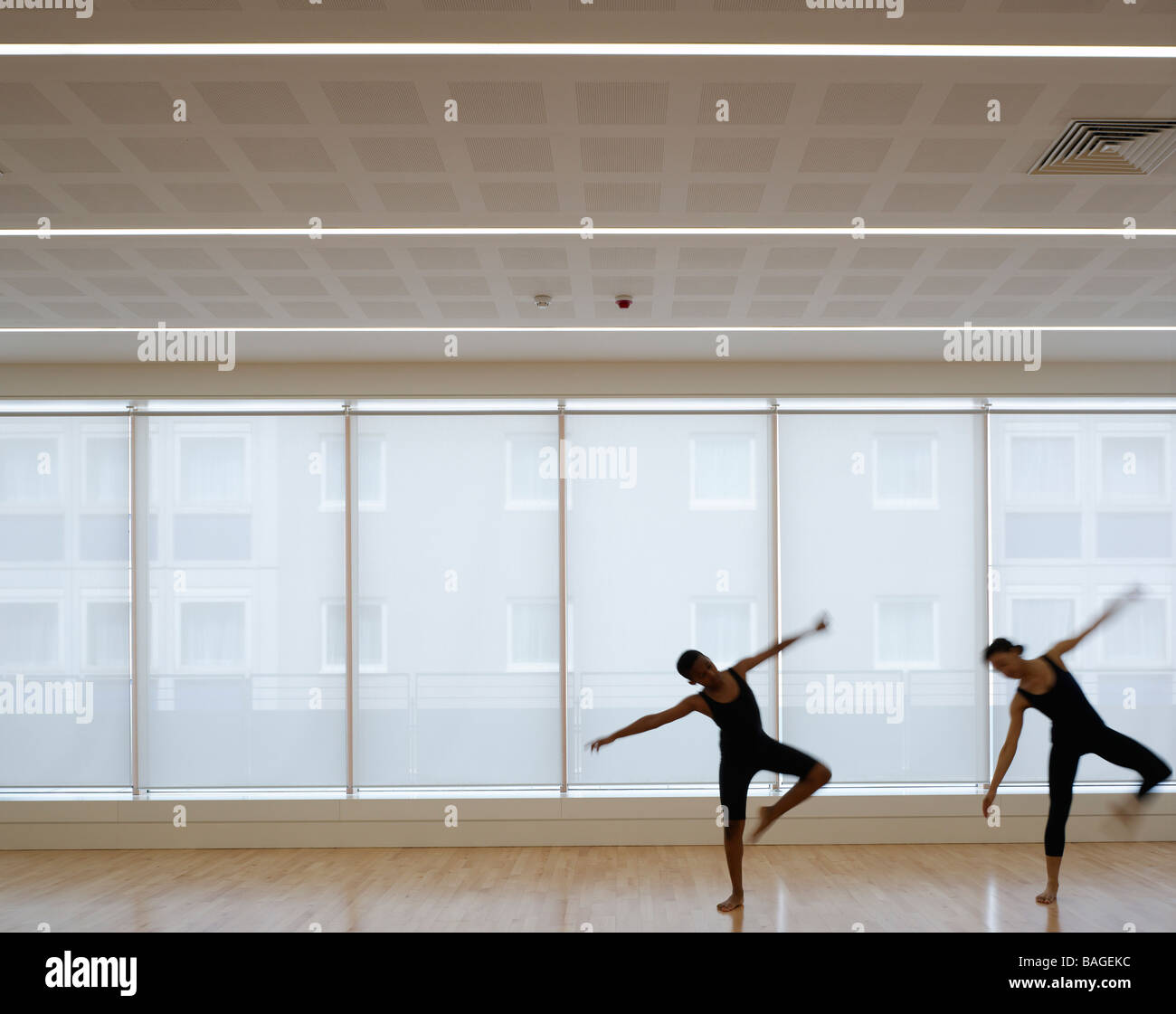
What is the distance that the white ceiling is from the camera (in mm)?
2672

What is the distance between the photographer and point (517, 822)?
6.28 meters

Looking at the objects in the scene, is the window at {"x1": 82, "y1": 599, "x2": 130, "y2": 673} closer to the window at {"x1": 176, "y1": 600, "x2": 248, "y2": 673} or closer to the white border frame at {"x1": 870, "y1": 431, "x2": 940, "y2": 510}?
the window at {"x1": 176, "y1": 600, "x2": 248, "y2": 673}

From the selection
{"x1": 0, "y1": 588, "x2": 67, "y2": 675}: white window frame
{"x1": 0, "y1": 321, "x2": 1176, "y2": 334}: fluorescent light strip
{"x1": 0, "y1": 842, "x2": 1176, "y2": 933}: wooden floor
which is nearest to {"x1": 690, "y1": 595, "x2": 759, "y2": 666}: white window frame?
{"x1": 0, "y1": 842, "x2": 1176, "y2": 933}: wooden floor

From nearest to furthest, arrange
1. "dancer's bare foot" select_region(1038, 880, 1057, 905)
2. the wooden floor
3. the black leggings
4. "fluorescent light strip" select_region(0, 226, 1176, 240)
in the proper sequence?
1. "fluorescent light strip" select_region(0, 226, 1176, 240)
2. the black leggings
3. the wooden floor
4. "dancer's bare foot" select_region(1038, 880, 1057, 905)

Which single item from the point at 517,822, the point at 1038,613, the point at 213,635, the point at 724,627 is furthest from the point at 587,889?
the point at 1038,613

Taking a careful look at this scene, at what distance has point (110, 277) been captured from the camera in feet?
15.2

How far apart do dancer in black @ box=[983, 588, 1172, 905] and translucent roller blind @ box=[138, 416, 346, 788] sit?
437 cm

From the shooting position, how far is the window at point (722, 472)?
21.5ft

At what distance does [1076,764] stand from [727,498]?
9.39 ft

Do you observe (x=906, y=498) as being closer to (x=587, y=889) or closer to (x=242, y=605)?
(x=587, y=889)

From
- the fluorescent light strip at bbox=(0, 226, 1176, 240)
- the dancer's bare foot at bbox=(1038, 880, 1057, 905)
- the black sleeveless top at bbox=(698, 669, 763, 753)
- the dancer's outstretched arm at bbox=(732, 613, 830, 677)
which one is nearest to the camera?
the fluorescent light strip at bbox=(0, 226, 1176, 240)

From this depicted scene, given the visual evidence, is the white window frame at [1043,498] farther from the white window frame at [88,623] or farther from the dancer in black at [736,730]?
the white window frame at [88,623]
